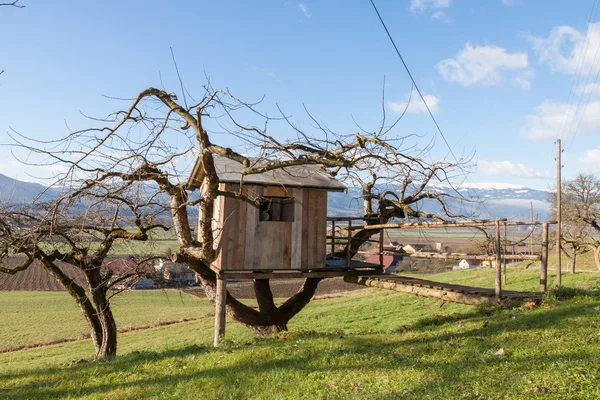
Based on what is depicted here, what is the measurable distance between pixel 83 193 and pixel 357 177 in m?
6.78

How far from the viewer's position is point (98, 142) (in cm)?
852

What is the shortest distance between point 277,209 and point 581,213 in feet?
70.6

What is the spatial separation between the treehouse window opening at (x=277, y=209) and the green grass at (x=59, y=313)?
1156cm

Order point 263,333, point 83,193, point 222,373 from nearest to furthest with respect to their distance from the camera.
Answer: point 222,373 → point 83,193 → point 263,333

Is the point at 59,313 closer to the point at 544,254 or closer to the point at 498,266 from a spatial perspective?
the point at 498,266

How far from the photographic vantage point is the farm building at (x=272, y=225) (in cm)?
1092

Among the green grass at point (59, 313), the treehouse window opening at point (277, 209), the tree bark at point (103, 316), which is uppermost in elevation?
the treehouse window opening at point (277, 209)

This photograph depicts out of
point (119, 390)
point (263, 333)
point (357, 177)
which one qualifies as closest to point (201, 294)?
point (263, 333)

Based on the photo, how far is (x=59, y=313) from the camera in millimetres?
35000

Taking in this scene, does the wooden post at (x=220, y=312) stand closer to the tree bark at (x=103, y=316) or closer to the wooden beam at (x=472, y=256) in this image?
the tree bark at (x=103, y=316)

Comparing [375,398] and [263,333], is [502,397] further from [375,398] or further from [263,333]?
[263,333]

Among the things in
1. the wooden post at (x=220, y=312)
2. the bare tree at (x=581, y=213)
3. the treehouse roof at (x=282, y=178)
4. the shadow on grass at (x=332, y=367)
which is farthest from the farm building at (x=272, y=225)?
the bare tree at (x=581, y=213)

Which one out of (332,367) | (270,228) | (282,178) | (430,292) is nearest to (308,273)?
(270,228)

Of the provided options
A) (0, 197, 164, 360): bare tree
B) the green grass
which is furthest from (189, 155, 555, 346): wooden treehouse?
the green grass
